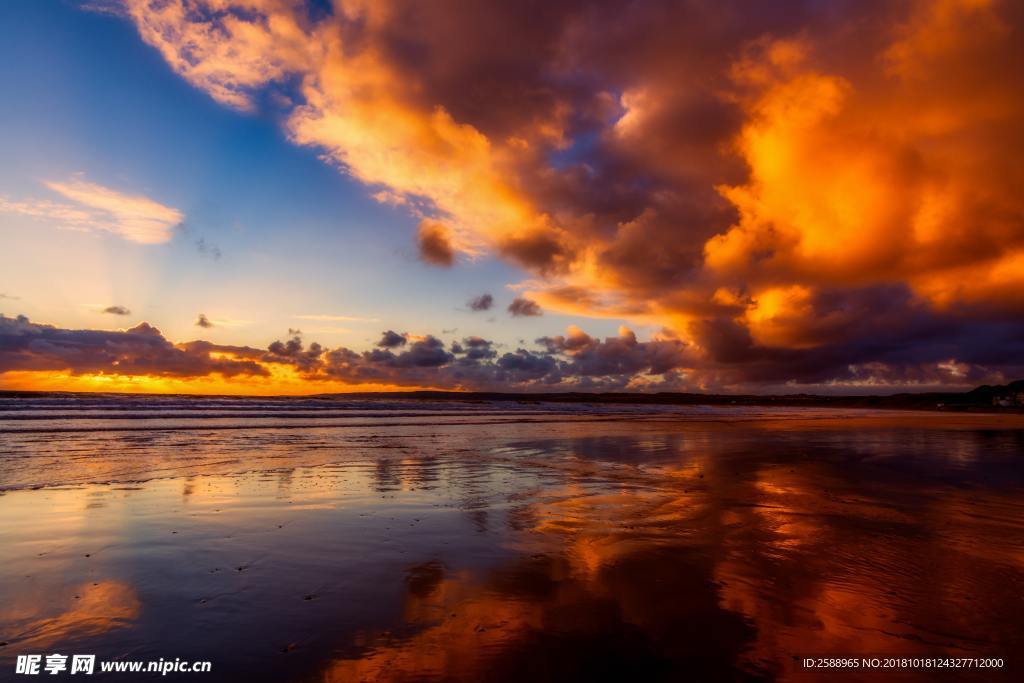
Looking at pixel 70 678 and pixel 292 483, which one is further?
pixel 292 483

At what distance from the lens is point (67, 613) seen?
6.12 metres

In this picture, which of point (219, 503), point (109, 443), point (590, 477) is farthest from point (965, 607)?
point (109, 443)

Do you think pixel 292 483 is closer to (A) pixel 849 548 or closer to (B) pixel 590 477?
(B) pixel 590 477

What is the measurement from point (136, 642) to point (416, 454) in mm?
16748

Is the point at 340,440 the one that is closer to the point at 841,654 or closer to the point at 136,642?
the point at 136,642

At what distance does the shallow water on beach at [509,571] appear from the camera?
5.24 metres

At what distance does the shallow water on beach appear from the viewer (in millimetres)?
5238

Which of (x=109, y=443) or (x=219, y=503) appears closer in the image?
(x=219, y=503)

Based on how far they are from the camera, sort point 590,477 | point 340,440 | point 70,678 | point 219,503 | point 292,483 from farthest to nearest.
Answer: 1. point 340,440
2. point 590,477
3. point 292,483
4. point 219,503
5. point 70,678

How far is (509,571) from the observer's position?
7.60 meters

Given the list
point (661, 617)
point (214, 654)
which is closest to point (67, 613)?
point (214, 654)

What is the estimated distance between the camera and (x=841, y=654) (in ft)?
17.2

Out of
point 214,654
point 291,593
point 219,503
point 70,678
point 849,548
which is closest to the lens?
point 70,678

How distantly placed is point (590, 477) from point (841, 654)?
36.3 feet
